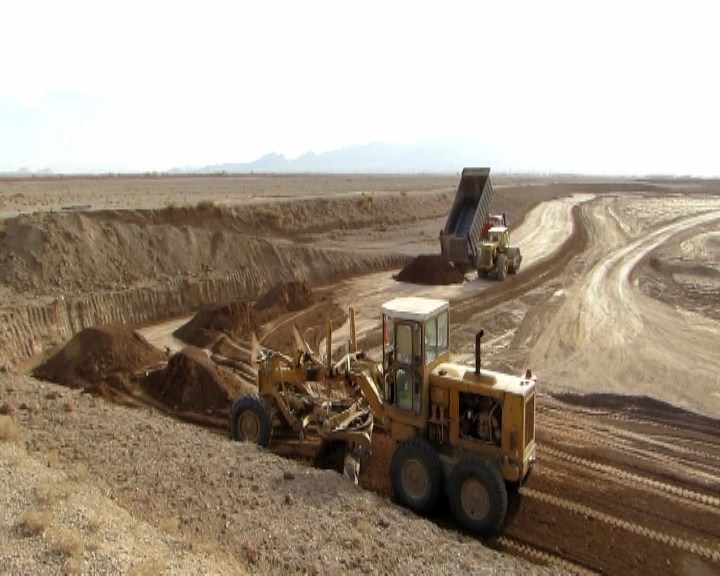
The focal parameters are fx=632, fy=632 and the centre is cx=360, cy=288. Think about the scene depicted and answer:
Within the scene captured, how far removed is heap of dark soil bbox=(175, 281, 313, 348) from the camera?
18078 mm

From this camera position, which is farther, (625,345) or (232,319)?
(232,319)

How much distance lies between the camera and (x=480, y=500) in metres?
8.48

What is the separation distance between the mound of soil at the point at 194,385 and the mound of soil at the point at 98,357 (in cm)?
149

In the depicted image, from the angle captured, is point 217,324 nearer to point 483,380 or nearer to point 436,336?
point 436,336

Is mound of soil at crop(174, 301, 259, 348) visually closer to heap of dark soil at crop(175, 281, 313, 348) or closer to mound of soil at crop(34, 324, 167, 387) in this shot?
heap of dark soil at crop(175, 281, 313, 348)

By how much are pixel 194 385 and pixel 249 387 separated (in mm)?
1229

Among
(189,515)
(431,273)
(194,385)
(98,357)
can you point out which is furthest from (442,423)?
(431,273)

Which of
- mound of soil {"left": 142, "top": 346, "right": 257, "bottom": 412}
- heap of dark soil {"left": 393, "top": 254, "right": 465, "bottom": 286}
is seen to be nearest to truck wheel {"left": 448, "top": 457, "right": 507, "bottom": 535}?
mound of soil {"left": 142, "top": 346, "right": 257, "bottom": 412}

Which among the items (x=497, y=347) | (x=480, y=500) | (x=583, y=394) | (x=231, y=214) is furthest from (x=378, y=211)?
(x=480, y=500)

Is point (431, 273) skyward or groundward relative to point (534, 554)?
skyward

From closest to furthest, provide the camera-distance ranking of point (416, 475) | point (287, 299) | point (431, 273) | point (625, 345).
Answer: point (416, 475)
point (625, 345)
point (287, 299)
point (431, 273)

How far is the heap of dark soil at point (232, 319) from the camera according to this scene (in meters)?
18.1

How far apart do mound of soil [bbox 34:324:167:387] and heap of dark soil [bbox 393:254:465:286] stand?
12.5 m

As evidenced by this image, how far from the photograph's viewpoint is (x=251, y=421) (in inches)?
434
